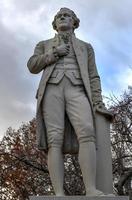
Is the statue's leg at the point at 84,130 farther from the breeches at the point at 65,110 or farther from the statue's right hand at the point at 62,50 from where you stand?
the statue's right hand at the point at 62,50

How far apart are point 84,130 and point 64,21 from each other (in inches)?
82.3

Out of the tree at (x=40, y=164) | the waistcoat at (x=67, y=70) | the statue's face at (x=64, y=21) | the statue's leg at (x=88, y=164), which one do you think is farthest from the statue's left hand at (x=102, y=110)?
the tree at (x=40, y=164)

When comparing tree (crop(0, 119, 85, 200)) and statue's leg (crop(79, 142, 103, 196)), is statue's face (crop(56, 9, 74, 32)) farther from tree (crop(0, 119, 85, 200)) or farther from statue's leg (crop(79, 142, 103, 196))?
tree (crop(0, 119, 85, 200))

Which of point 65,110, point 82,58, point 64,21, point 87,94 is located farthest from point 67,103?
point 64,21

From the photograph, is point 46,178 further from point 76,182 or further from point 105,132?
point 105,132

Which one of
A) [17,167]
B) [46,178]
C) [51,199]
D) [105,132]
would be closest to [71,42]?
[105,132]

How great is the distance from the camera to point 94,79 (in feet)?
27.0

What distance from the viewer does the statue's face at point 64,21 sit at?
8500 millimetres

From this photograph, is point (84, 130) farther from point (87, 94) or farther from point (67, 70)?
point (67, 70)

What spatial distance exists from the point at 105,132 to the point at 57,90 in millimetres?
1009

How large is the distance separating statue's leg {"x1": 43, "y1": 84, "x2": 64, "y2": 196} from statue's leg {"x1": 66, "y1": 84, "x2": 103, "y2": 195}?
16cm

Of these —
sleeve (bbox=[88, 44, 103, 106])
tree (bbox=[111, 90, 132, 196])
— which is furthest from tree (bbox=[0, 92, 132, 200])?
sleeve (bbox=[88, 44, 103, 106])

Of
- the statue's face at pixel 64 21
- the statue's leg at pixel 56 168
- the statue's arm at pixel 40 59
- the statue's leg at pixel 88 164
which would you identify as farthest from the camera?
the statue's face at pixel 64 21

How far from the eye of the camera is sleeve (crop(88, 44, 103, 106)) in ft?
26.3
